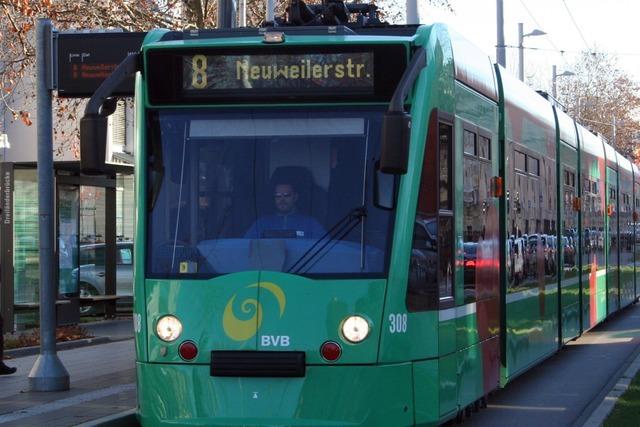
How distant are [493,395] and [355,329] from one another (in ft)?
20.1

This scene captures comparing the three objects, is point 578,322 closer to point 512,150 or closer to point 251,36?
point 512,150

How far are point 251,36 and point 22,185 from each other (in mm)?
15991

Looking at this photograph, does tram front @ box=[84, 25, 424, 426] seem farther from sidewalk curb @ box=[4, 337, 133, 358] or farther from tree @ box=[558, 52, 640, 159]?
tree @ box=[558, 52, 640, 159]

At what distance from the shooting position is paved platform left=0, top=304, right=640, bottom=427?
11.4 m

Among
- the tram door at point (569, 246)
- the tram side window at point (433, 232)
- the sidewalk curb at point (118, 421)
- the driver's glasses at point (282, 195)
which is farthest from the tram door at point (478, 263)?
the tram door at point (569, 246)

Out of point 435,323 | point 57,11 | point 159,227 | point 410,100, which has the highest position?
point 57,11

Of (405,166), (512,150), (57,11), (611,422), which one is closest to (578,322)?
(512,150)

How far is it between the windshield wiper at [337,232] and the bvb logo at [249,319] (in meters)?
0.23

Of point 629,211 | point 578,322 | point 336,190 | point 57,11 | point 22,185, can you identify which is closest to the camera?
point 336,190

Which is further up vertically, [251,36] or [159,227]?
[251,36]

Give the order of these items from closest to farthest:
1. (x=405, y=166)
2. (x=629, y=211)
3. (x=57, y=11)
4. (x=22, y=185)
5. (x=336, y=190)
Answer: (x=405, y=166) < (x=336, y=190) < (x=57, y=11) < (x=22, y=185) < (x=629, y=211)

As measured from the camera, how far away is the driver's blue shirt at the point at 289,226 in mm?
9031

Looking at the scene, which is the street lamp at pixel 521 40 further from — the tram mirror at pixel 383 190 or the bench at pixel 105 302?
the tram mirror at pixel 383 190

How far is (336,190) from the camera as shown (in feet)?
29.8
